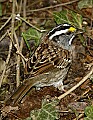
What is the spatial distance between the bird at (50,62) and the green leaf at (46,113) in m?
0.47

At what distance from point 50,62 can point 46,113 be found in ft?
2.89

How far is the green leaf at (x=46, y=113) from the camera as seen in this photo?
5.15 m

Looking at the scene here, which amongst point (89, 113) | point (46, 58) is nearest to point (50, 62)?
point (46, 58)

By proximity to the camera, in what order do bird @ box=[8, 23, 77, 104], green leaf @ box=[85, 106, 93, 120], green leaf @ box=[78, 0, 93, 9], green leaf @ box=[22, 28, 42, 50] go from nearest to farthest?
1. green leaf @ box=[85, 106, 93, 120]
2. bird @ box=[8, 23, 77, 104]
3. green leaf @ box=[22, 28, 42, 50]
4. green leaf @ box=[78, 0, 93, 9]

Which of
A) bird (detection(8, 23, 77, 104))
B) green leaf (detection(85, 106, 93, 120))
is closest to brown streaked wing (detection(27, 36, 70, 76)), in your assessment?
→ bird (detection(8, 23, 77, 104))

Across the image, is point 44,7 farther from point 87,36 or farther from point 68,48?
point 68,48

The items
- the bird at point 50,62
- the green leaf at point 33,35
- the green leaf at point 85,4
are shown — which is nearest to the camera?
the bird at point 50,62

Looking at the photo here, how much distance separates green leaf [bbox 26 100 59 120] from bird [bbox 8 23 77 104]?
47 cm

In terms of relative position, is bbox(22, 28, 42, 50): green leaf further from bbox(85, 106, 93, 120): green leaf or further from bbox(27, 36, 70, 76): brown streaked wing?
bbox(85, 106, 93, 120): green leaf

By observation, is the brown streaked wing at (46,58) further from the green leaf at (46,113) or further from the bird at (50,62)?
the green leaf at (46,113)

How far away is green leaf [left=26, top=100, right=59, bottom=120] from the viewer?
5.15m

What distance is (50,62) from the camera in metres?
5.83

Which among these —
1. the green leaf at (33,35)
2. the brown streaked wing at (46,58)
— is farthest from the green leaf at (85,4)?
the brown streaked wing at (46,58)

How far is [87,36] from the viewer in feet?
22.7
